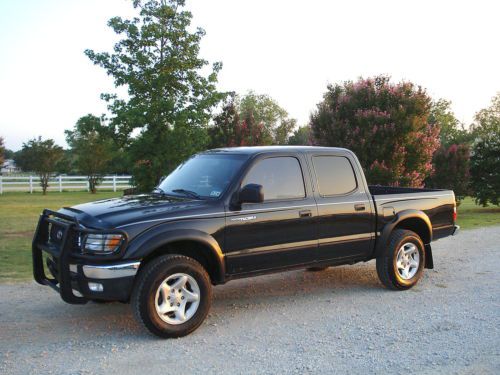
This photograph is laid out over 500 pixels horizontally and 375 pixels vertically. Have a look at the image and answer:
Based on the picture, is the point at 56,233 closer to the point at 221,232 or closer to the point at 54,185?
the point at 221,232

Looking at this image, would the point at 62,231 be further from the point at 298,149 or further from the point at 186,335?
the point at 298,149

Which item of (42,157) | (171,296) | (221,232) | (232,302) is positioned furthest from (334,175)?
(42,157)

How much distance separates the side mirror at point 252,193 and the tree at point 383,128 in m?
8.77

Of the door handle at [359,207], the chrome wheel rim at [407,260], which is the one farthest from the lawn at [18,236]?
the chrome wheel rim at [407,260]

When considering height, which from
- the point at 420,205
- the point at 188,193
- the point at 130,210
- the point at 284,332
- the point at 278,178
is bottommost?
the point at 284,332

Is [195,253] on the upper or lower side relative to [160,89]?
lower

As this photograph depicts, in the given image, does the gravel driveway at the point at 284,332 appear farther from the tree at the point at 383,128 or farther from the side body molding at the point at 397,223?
the tree at the point at 383,128

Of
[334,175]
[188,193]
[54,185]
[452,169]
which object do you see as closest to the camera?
[188,193]

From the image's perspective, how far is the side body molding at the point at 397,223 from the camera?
681 centimetres

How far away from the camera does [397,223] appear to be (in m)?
6.96

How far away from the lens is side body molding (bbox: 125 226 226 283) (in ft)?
16.1

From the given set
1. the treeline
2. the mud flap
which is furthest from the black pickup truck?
the treeline

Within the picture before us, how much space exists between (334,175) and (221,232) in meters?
1.91

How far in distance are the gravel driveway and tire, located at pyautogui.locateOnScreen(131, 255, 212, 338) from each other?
0.15m
